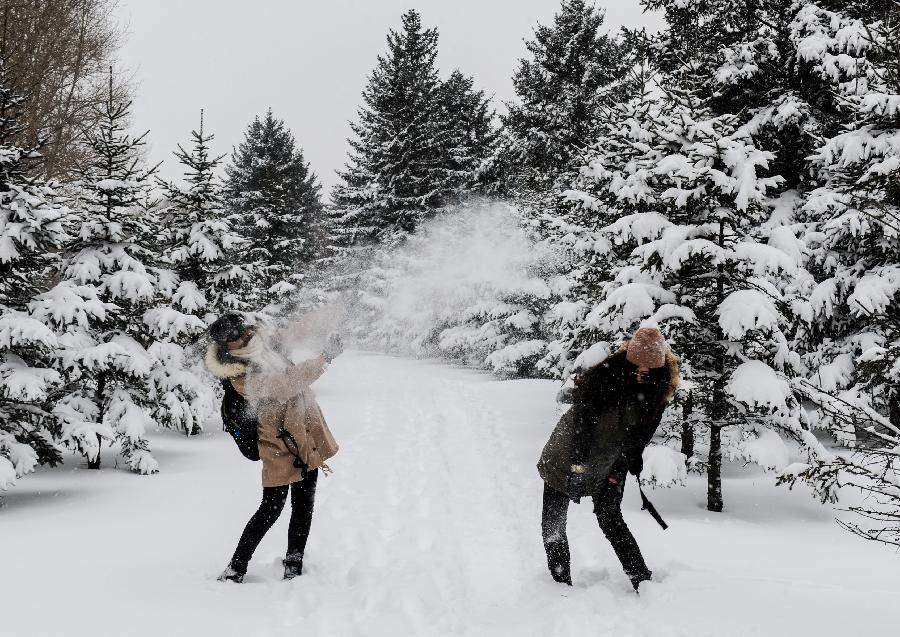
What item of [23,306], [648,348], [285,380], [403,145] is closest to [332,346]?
[285,380]

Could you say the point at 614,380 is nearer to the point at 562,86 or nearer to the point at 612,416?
the point at 612,416

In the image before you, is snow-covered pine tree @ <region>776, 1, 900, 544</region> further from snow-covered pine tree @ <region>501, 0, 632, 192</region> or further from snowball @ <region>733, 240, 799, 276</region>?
snow-covered pine tree @ <region>501, 0, 632, 192</region>

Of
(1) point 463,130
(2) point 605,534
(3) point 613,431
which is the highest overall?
(1) point 463,130

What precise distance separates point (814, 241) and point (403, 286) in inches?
815

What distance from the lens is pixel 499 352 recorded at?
66.7 feet

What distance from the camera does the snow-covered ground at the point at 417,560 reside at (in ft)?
12.8

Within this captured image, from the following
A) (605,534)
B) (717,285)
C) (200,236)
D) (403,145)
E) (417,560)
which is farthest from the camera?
(403,145)

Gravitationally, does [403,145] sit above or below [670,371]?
above

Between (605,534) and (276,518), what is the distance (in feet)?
7.81

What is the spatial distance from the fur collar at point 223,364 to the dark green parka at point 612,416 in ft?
7.78

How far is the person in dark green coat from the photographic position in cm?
425

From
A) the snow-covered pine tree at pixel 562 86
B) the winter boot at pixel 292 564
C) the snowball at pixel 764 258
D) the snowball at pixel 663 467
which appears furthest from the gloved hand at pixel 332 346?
the snow-covered pine tree at pixel 562 86

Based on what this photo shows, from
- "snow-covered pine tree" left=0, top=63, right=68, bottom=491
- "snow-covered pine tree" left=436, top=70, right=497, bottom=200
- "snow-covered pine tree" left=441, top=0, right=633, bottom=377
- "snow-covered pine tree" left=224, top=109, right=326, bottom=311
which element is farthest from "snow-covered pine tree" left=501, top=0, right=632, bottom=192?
"snow-covered pine tree" left=0, top=63, right=68, bottom=491

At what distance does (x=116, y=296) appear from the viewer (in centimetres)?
959
